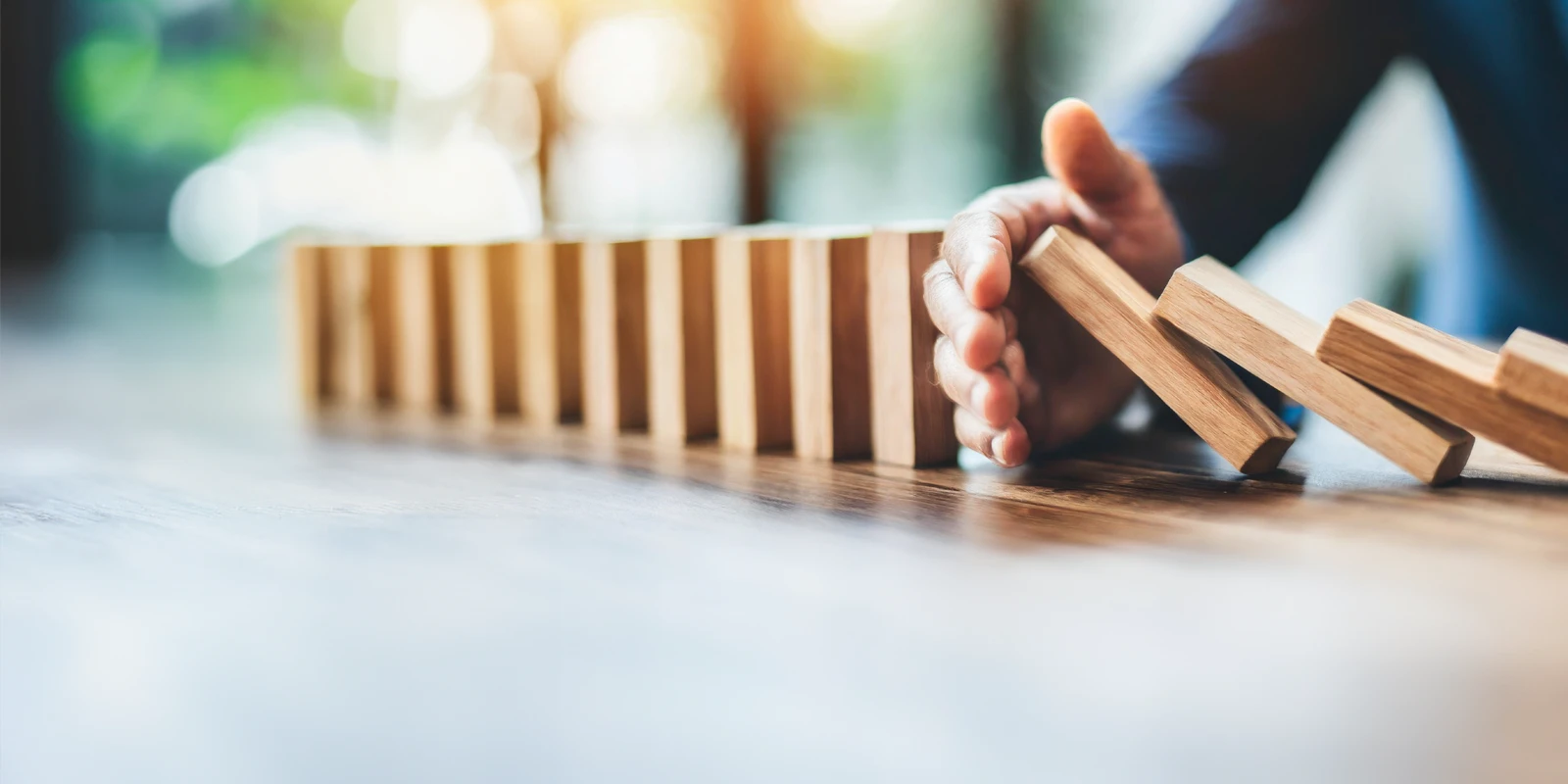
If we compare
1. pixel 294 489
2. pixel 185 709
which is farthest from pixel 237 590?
pixel 294 489

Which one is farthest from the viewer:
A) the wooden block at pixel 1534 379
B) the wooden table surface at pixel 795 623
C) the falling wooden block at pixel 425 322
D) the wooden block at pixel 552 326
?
the falling wooden block at pixel 425 322

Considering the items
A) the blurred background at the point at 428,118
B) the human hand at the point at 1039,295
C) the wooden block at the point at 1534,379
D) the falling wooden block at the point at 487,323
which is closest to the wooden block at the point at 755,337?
the human hand at the point at 1039,295

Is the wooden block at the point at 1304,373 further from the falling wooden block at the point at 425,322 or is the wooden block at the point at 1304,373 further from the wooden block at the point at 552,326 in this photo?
the falling wooden block at the point at 425,322

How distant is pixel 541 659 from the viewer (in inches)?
15.3

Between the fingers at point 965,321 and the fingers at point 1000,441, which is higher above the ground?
the fingers at point 965,321

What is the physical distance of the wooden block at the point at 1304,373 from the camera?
553 millimetres

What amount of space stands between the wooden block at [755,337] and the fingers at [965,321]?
0.40 ft

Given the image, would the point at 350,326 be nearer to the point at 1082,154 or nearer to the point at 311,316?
the point at 311,316

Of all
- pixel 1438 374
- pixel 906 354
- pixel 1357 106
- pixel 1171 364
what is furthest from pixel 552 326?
pixel 1357 106

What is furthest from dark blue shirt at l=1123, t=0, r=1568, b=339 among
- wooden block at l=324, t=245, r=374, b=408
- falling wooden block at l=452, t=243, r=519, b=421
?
wooden block at l=324, t=245, r=374, b=408

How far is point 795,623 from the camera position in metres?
0.41

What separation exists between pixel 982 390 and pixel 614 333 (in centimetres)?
31

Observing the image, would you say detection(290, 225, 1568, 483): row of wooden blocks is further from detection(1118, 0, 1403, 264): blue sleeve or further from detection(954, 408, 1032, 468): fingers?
detection(1118, 0, 1403, 264): blue sleeve

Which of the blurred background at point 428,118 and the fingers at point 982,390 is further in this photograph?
the blurred background at point 428,118
